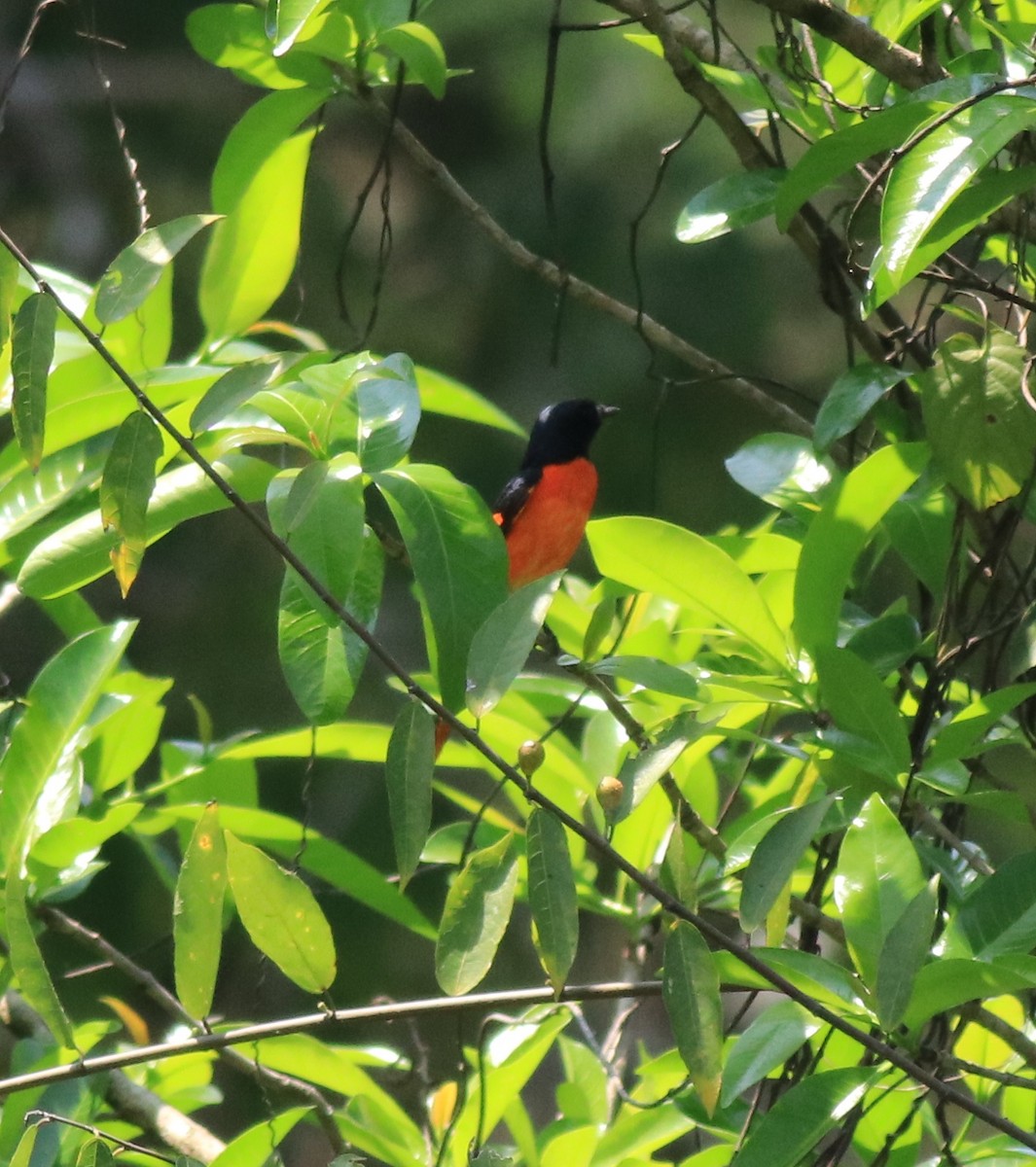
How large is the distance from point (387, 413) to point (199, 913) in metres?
0.37

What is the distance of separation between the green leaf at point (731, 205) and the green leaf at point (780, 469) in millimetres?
202

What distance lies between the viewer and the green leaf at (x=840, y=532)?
4.03 ft

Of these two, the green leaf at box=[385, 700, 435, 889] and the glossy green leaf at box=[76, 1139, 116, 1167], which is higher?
the green leaf at box=[385, 700, 435, 889]

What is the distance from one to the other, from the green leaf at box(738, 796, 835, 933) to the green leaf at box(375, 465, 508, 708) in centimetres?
22

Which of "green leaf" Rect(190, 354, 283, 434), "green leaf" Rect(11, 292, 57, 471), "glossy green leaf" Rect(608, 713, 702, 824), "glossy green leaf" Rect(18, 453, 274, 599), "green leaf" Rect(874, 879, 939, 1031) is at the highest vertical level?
"green leaf" Rect(11, 292, 57, 471)

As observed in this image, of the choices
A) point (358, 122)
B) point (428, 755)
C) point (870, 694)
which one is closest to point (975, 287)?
point (870, 694)

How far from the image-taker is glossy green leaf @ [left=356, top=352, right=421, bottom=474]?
3.52 ft

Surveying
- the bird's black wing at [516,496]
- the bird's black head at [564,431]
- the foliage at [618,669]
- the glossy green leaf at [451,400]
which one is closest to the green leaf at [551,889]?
the foliage at [618,669]

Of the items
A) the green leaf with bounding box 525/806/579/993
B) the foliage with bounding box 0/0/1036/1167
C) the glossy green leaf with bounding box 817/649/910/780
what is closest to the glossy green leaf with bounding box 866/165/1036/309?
the foliage with bounding box 0/0/1036/1167

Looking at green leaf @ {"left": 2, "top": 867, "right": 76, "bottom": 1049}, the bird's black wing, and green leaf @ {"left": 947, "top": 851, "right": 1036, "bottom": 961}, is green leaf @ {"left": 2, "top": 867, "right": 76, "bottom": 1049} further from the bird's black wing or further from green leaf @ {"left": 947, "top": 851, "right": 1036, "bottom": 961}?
the bird's black wing

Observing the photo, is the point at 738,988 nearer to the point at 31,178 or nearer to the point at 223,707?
the point at 223,707

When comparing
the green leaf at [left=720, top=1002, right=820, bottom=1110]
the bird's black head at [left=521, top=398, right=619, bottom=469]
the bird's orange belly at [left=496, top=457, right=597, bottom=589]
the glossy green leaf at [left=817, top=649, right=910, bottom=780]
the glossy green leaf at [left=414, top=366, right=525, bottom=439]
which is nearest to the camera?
the green leaf at [left=720, top=1002, right=820, bottom=1110]

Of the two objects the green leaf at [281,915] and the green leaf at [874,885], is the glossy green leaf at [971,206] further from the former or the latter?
the green leaf at [281,915]

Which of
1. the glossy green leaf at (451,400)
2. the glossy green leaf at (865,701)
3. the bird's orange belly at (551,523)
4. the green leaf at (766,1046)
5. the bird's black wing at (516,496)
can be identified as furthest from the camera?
the bird's black wing at (516,496)
